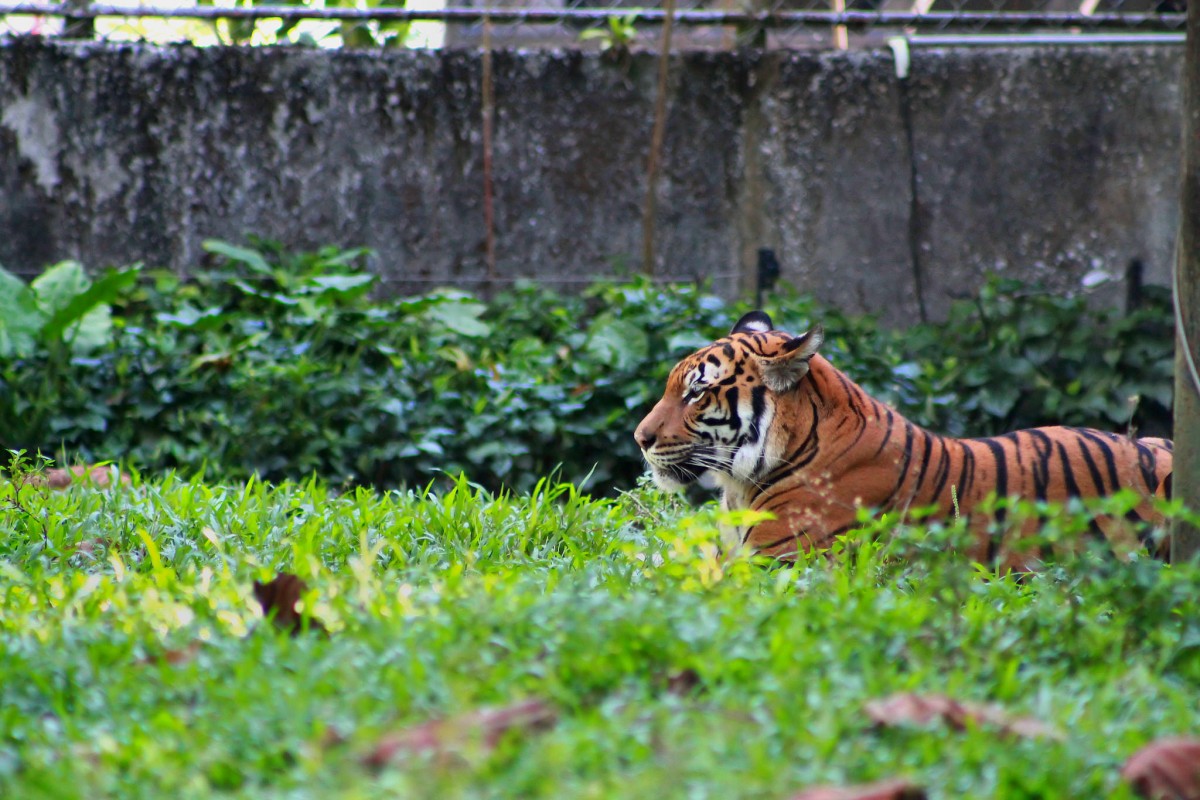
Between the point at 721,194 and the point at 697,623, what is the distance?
15.8 feet

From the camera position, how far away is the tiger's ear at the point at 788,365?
12.2 feet

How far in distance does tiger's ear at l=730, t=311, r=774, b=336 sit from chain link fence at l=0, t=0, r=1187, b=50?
2713mm

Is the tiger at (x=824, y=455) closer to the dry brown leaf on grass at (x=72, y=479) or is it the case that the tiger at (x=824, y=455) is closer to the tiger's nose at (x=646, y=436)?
the tiger's nose at (x=646, y=436)

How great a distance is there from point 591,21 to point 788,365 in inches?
142

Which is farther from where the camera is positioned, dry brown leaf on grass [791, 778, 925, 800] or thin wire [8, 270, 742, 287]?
thin wire [8, 270, 742, 287]

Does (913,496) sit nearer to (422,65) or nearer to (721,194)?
(721,194)

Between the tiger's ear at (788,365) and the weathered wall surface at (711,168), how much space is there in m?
2.88

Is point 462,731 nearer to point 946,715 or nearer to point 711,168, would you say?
point 946,715

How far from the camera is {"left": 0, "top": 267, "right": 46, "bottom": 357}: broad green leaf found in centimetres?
541

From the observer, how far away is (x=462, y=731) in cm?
174

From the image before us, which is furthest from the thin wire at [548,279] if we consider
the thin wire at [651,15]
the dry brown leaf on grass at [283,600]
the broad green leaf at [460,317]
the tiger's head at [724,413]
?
the dry brown leaf on grass at [283,600]

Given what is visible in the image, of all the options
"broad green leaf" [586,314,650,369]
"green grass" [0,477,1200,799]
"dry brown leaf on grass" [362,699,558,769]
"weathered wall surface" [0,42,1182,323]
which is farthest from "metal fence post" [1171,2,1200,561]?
"weathered wall surface" [0,42,1182,323]

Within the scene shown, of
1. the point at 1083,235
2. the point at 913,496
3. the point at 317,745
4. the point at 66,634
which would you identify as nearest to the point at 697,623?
the point at 317,745

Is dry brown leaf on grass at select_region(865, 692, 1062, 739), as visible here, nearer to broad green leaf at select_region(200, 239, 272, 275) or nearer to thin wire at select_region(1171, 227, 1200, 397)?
thin wire at select_region(1171, 227, 1200, 397)
